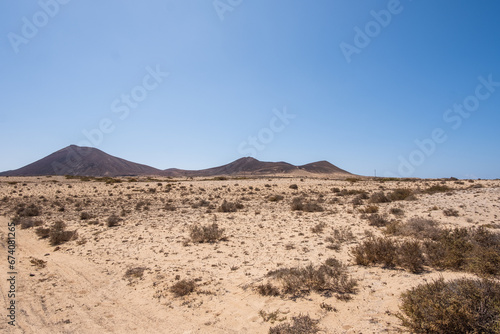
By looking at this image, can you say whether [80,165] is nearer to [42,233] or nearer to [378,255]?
[42,233]

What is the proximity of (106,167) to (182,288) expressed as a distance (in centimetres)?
14185

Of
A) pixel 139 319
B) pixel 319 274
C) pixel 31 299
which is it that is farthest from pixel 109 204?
pixel 319 274

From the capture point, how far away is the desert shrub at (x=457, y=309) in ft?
11.4

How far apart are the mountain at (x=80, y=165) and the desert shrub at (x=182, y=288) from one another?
13228cm

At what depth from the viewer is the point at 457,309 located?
3.59m

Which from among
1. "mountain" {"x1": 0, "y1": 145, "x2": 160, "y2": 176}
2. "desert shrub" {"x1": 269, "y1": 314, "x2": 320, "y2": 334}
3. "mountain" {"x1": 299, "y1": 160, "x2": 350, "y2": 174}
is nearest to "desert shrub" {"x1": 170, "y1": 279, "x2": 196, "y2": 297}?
"desert shrub" {"x1": 269, "y1": 314, "x2": 320, "y2": 334}

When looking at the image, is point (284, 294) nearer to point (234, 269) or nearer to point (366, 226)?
point (234, 269)

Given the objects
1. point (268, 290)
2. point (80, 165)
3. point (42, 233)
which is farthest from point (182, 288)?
point (80, 165)

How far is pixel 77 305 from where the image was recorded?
5816 millimetres

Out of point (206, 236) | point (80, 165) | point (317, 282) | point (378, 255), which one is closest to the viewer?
point (317, 282)

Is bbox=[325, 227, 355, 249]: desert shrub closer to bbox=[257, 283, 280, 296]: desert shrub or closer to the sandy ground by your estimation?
the sandy ground

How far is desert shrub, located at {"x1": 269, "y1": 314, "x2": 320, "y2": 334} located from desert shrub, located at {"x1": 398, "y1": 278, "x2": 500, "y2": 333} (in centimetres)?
140

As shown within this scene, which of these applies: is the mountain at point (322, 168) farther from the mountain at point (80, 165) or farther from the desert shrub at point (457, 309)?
the desert shrub at point (457, 309)

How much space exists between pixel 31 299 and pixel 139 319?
2.92m
